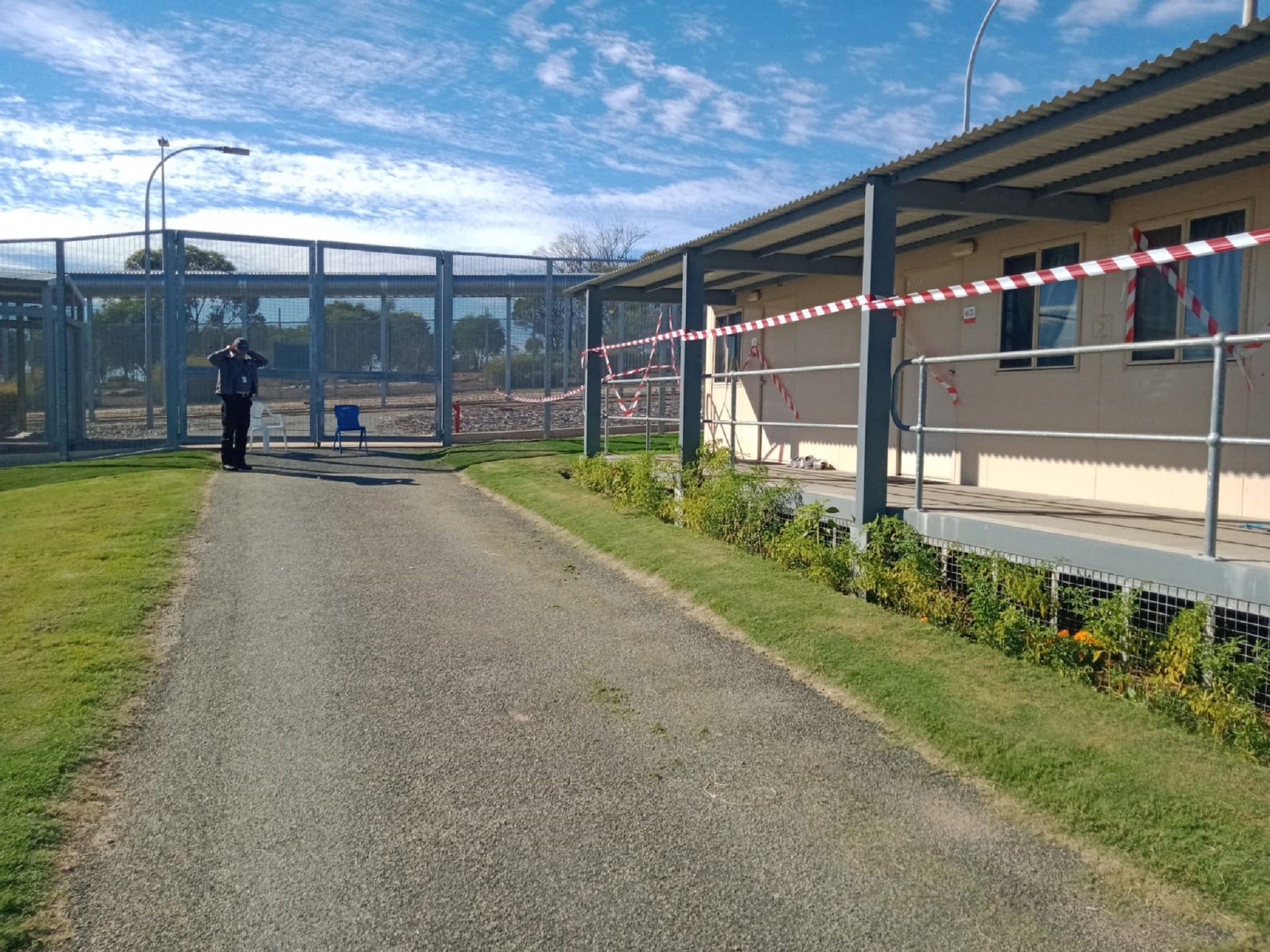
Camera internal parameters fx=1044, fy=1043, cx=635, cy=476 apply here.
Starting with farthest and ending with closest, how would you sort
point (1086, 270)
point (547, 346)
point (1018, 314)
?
point (547, 346) < point (1018, 314) < point (1086, 270)

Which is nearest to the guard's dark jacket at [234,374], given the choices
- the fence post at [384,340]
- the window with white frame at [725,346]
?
the fence post at [384,340]

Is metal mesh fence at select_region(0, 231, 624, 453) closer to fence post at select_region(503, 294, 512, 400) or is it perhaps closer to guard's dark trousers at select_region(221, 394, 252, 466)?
fence post at select_region(503, 294, 512, 400)

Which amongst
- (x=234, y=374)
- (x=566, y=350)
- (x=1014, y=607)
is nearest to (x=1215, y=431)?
(x=1014, y=607)

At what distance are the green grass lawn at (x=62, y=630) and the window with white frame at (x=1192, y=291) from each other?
22.8 feet

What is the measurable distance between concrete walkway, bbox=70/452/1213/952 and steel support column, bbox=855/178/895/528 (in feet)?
6.20

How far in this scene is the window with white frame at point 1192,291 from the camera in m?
7.23

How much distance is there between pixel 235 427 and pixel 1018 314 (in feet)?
35.6

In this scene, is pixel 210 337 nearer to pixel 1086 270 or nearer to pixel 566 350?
pixel 566 350

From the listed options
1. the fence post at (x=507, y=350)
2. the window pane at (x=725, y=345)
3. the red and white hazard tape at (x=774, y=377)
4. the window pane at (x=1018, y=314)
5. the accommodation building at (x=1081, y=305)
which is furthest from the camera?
the fence post at (x=507, y=350)

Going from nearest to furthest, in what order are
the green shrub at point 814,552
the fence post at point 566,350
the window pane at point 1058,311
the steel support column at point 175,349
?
the green shrub at point 814,552, the window pane at point 1058,311, the steel support column at point 175,349, the fence post at point 566,350

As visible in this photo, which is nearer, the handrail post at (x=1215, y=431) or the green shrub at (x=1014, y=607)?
the green shrub at (x=1014, y=607)

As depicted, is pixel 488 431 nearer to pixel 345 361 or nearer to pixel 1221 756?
A: pixel 345 361

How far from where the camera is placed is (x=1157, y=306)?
784cm

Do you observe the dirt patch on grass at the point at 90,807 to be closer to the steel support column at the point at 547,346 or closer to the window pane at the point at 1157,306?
the window pane at the point at 1157,306
